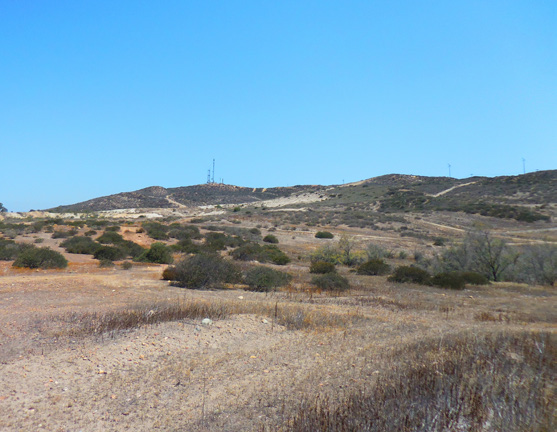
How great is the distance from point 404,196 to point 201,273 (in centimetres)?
7495

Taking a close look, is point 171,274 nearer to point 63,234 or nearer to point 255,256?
point 255,256

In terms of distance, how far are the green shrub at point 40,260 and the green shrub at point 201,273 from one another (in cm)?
825

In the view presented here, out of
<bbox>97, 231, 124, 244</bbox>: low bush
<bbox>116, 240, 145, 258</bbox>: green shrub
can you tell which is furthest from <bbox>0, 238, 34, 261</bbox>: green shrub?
<bbox>97, 231, 124, 244</bbox>: low bush

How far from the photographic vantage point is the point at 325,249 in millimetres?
28797

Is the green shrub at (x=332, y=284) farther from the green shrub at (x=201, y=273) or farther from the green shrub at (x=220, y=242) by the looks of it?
the green shrub at (x=220, y=242)

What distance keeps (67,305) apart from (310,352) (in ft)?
24.1

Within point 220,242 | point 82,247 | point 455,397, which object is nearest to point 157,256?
point 82,247

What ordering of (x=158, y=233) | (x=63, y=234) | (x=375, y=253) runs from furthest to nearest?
(x=158, y=233) → (x=63, y=234) → (x=375, y=253)

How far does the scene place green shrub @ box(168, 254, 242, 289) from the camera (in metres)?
16.4

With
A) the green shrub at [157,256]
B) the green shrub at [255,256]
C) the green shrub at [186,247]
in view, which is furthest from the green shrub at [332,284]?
the green shrub at [186,247]

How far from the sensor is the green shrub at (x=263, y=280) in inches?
643

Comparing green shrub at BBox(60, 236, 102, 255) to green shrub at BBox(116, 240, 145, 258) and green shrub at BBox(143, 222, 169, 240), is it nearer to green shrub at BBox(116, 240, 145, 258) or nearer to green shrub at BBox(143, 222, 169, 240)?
green shrub at BBox(116, 240, 145, 258)

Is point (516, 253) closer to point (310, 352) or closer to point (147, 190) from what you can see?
point (310, 352)

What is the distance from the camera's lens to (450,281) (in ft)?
57.6
